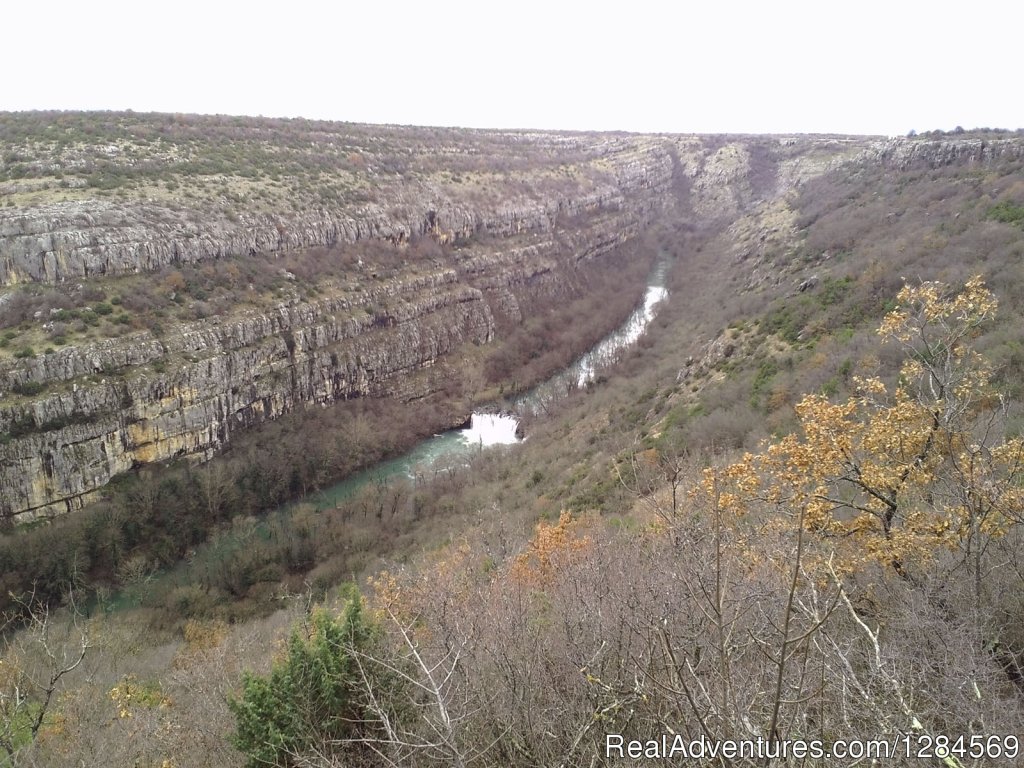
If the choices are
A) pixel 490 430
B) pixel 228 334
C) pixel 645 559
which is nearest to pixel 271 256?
pixel 228 334

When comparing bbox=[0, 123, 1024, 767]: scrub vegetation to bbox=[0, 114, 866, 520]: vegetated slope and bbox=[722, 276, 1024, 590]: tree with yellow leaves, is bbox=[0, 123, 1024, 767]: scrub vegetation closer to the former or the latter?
bbox=[722, 276, 1024, 590]: tree with yellow leaves

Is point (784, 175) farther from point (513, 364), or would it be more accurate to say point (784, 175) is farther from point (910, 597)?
point (910, 597)

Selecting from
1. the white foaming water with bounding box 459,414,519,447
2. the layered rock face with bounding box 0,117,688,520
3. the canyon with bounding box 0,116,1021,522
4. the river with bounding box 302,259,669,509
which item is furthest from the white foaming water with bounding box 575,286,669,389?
the layered rock face with bounding box 0,117,688,520

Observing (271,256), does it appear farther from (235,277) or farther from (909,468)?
(909,468)

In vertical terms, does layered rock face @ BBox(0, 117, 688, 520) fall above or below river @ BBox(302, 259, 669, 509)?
above

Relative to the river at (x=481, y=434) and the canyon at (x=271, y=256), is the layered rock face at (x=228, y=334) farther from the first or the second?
the river at (x=481, y=434)

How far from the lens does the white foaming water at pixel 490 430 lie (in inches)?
1879

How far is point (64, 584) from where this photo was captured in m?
28.8

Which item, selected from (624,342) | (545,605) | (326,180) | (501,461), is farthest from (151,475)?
(624,342)

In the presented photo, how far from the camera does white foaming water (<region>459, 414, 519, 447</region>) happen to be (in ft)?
157

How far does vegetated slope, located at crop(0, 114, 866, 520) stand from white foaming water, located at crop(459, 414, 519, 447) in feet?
6.08

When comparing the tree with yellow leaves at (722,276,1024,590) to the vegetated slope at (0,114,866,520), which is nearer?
the tree with yellow leaves at (722,276,1024,590)

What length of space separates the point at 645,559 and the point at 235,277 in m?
42.5

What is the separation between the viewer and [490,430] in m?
49.8
